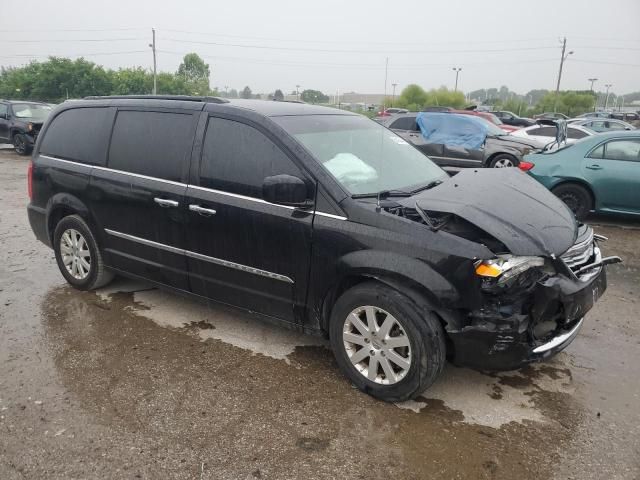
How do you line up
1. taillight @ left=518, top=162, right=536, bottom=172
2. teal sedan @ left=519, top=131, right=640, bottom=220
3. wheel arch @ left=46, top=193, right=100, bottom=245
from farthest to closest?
taillight @ left=518, top=162, right=536, bottom=172, teal sedan @ left=519, top=131, right=640, bottom=220, wheel arch @ left=46, top=193, right=100, bottom=245

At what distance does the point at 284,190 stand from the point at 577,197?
6.16 meters

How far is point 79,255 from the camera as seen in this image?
483cm

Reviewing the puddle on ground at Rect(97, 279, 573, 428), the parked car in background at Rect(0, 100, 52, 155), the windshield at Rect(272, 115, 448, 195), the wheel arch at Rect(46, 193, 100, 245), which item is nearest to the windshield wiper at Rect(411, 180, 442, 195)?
the windshield at Rect(272, 115, 448, 195)

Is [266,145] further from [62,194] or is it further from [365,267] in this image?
[62,194]

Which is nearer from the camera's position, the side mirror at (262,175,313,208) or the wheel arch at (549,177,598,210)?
the side mirror at (262,175,313,208)

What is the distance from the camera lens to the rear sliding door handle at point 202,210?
367cm

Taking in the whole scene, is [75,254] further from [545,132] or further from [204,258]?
[545,132]

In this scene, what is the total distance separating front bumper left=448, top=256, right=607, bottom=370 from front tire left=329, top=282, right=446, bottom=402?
16 centimetres

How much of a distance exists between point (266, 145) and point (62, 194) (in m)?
2.35

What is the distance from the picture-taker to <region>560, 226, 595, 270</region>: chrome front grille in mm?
3207

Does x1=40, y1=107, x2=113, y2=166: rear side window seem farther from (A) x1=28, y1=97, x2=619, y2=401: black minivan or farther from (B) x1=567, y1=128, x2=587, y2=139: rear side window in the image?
(B) x1=567, y1=128, x2=587, y2=139: rear side window

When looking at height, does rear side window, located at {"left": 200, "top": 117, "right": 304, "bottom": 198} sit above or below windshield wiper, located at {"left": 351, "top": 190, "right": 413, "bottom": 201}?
above

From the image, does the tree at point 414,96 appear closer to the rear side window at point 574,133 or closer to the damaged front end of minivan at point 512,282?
the rear side window at point 574,133

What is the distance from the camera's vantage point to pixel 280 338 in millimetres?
4055
